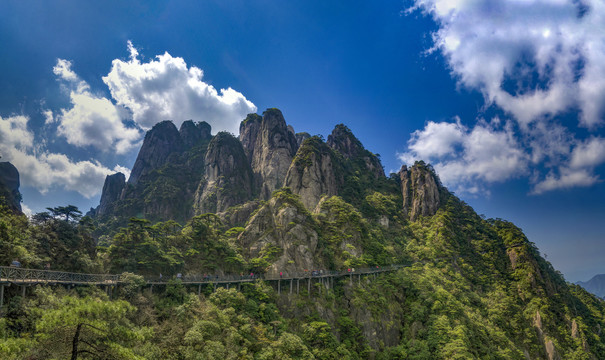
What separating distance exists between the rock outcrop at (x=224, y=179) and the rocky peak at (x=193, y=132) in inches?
Result: 1403

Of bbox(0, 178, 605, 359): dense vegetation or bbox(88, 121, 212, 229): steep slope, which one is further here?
bbox(88, 121, 212, 229): steep slope

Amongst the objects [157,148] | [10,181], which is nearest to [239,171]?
[157,148]

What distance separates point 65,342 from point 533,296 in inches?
3025

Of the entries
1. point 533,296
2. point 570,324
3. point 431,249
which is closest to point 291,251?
point 431,249

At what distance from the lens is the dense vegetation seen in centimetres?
1884

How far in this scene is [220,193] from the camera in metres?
96.9

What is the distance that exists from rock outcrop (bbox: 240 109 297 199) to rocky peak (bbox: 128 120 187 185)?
119ft

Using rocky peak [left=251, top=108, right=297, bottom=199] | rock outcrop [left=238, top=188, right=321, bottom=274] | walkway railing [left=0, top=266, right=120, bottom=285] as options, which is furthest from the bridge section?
rocky peak [left=251, top=108, right=297, bottom=199]

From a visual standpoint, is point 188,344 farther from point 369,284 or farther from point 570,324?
point 570,324

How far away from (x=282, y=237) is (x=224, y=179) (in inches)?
2194

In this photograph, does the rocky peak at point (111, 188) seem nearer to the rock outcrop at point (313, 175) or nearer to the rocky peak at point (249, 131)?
the rocky peak at point (249, 131)

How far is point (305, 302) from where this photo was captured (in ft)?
137

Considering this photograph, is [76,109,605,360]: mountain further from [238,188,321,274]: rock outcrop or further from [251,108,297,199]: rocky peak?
[251,108,297,199]: rocky peak

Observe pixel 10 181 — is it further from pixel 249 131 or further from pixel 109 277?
pixel 249 131
